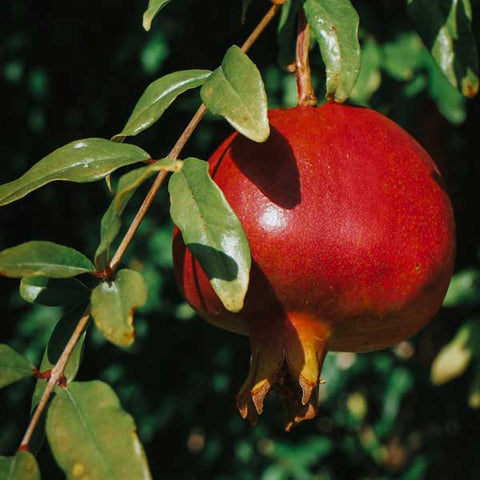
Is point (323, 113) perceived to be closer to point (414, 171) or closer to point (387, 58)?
point (414, 171)

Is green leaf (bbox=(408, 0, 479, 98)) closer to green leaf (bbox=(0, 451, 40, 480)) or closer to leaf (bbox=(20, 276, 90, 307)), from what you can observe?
leaf (bbox=(20, 276, 90, 307))

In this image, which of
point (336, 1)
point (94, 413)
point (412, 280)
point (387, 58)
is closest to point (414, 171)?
point (412, 280)

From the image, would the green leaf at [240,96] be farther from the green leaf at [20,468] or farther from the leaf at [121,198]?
the green leaf at [20,468]

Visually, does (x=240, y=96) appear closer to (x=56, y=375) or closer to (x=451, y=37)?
(x=56, y=375)

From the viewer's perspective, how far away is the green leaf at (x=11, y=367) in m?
0.76

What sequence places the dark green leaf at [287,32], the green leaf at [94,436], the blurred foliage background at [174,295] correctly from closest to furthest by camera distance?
the green leaf at [94,436] < the dark green leaf at [287,32] < the blurred foliage background at [174,295]

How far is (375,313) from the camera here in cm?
81

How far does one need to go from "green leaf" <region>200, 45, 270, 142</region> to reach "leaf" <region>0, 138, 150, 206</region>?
0.10 metres

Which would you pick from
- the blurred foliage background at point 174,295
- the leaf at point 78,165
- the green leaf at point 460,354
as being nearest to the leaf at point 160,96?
the leaf at point 78,165

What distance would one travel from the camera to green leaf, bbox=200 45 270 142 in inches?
29.4

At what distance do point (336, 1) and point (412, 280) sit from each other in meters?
0.32

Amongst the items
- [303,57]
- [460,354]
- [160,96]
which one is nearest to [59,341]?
[160,96]

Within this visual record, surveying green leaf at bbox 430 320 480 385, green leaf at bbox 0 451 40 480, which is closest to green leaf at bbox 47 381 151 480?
green leaf at bbox 0 451 40 480

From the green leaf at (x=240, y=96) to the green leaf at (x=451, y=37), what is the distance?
36cm
